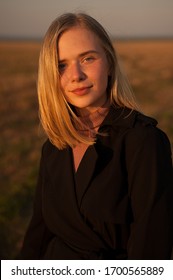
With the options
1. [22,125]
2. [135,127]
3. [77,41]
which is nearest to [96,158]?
[135,127]

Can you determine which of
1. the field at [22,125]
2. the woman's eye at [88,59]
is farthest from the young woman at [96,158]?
the field at [22,125]

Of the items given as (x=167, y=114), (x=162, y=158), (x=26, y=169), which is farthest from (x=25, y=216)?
(x=167, y=114)

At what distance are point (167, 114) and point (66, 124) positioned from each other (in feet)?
29.3

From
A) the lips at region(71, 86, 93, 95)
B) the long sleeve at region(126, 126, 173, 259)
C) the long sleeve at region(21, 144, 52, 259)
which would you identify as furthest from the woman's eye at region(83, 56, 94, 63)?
the long sleeve at region(21, 144, 52, 259)

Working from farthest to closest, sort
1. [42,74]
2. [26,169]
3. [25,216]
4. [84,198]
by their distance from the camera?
[26,169] → [25,216] → [42,74] → [84,198]

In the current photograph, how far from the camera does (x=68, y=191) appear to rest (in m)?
1.85

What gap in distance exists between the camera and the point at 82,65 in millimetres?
1814

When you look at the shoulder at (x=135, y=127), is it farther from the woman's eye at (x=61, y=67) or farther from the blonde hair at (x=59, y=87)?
the woman's eye at (x=61, y=67)

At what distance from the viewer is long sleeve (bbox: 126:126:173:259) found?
64.5 inches

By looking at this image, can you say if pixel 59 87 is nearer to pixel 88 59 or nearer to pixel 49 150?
pixel 88 59

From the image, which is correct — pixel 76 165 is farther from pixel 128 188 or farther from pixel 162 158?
pixel 162 158

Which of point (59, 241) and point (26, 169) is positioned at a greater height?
point (59, 241)

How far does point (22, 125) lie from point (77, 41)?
8.35m

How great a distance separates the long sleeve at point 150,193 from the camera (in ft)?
5.37
